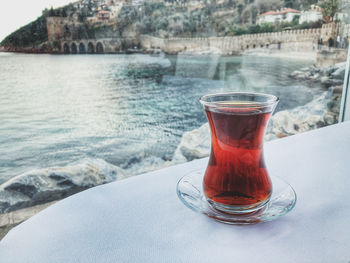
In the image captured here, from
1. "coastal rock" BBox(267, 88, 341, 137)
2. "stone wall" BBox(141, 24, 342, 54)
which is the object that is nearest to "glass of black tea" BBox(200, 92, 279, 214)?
"stone wall" BBox(141, 24, 342, 54)

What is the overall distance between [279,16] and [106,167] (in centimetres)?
125

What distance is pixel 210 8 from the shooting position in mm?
1551

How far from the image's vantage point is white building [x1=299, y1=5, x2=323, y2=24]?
5.73 feet

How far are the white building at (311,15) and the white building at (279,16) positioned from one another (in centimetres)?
5

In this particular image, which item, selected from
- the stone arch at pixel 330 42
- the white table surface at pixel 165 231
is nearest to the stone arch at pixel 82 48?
the white table surface at pixel 165 231

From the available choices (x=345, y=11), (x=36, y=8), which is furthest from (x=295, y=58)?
(x=36, y=8)

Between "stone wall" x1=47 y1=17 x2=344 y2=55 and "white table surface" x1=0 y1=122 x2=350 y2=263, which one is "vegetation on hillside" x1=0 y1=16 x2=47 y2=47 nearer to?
"stone wall" x1=47 y1=17 x2=344 y2=55

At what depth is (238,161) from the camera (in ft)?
1.37

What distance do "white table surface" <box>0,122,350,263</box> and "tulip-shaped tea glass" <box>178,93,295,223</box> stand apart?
3 centimetres

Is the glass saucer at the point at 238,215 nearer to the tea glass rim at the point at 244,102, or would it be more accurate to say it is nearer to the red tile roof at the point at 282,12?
the tea glass rim at the point at 244,102

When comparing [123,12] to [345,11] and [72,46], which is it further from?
[345,11]

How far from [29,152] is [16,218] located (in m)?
0.26

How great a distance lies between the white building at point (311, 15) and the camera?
1.75 meters

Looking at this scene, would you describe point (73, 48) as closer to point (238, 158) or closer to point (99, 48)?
point (99, 48)
